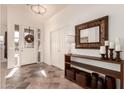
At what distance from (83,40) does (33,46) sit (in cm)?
475

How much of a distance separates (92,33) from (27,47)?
504cm

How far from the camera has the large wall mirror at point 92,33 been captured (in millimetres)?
3509

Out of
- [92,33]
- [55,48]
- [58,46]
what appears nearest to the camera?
[92,33]

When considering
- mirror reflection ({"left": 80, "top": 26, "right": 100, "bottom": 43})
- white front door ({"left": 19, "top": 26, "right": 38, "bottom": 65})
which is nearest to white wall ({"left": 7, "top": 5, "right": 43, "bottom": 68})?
white front door ({"left": 19, "top": 26, "right": 38, "bottom": 65})

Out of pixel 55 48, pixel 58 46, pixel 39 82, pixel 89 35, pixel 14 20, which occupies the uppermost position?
pixel 14 20

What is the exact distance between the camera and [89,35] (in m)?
4.23

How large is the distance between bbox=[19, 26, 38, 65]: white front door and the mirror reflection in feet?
14.1

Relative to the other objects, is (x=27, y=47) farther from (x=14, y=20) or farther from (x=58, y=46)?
(x=58, y=46)

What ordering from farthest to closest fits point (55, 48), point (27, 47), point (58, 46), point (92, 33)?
point (27, 47)
point (55, 48)
point (58, 46)
point (92, 33)

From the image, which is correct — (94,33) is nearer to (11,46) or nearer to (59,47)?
(59,47)

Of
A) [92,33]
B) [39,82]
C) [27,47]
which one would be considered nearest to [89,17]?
[92,33]

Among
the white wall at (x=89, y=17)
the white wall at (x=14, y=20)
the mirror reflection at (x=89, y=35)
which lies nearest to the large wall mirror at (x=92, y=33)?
the mirror reflection at (x=89, y=35)

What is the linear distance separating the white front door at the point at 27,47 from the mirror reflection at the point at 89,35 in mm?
4292

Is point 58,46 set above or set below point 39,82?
above
